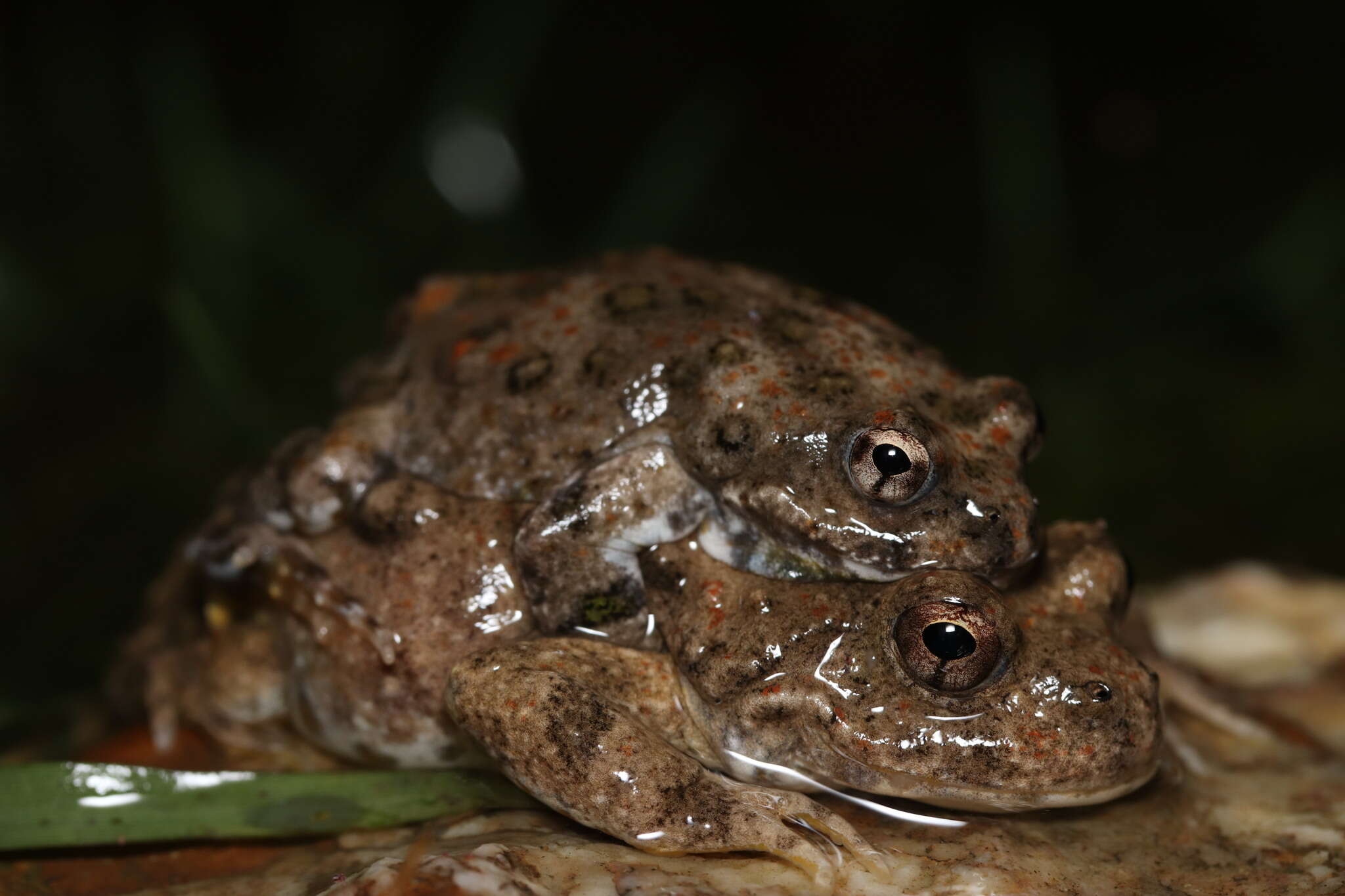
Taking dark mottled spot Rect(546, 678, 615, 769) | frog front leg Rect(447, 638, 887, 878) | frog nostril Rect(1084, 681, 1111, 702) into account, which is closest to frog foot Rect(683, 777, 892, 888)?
frog front leg Rect(447, 638, 887, 878)

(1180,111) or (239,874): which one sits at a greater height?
(1180,111)

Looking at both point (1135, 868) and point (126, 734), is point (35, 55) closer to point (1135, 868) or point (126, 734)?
point (126, 734)

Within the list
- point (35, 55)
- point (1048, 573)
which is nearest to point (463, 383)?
point (1048, 573)

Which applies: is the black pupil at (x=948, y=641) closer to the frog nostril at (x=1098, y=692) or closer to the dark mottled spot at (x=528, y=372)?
the frog nostril at (x=1098, y=692)

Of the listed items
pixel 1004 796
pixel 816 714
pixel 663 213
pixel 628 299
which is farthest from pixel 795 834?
pixel 663 213

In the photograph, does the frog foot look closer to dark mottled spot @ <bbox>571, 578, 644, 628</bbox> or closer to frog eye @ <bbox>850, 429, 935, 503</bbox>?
dark mottled spot @ <bbox>571, 578, 644, 628</bbox>

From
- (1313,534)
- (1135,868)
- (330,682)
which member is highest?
(1313,534)
